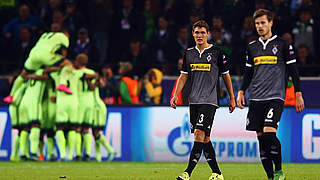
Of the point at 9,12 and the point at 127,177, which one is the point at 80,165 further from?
the point at 9,12

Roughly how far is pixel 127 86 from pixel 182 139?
79.1 inches

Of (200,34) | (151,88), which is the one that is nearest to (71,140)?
(151,88)

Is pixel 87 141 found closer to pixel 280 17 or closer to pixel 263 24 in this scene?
pixel 280 17

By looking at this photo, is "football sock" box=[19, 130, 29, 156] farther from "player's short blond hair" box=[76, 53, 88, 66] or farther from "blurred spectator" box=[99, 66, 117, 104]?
"blurred spectator" box=[99, 66, 117, 104]

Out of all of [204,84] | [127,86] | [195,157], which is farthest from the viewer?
[127,86]

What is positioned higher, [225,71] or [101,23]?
[101,23]

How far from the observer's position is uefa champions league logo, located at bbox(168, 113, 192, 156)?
17.9 m

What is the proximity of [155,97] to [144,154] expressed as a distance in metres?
1.58

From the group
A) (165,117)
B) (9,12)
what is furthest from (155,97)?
(9,12)

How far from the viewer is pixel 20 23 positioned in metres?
21.5

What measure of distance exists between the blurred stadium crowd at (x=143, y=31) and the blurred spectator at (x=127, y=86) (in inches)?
0.9

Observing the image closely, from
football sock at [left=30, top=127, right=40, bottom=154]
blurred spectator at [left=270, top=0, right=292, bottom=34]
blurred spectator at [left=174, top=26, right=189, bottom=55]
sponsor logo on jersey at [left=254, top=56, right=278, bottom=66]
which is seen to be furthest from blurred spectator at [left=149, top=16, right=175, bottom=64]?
sponsor logo on jersey at [left=254, top=56, right=278, bottom=66]

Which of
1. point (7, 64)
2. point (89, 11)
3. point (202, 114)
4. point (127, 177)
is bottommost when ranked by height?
point (127, 177)

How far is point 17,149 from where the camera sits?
17.8m
